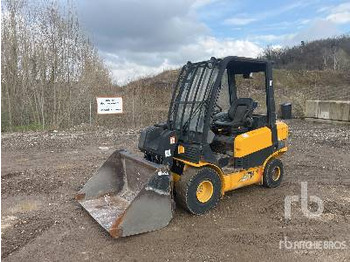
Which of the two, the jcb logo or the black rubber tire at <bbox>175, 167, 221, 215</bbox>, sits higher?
the black rubber tire at <bbox>175, 167, 221, 215</bbox>

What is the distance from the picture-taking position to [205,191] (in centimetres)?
518

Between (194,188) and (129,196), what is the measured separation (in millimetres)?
1137

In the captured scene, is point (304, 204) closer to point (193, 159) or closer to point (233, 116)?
point (233, 116)

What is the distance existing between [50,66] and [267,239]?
14181 millimetres

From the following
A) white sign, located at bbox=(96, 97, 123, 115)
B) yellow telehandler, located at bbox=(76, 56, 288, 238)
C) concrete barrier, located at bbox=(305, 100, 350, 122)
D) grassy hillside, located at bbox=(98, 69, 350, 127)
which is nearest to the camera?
yellow telehandler, located at bbox=(76, 56, 288, 238)

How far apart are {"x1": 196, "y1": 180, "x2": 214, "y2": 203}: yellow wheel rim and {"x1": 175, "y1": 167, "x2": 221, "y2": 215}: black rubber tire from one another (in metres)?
0.04

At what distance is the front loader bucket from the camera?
4406 millimetres

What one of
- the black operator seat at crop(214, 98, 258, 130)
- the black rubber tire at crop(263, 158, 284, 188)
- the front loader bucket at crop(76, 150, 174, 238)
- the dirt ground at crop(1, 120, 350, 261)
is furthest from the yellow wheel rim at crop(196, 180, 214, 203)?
the black rubber tire at crop(263, 158, 284, 188)

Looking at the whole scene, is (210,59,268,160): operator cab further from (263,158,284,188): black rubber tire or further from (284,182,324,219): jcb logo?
(284,182,324,219): jcb logo

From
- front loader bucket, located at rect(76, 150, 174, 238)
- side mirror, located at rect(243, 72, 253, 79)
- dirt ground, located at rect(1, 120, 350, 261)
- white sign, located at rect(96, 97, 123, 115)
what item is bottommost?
dirt ground, located at rect(1, 120, 350, 261)

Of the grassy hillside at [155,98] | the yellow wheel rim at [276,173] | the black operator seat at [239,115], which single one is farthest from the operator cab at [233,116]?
the grassy hillside at [155,98]

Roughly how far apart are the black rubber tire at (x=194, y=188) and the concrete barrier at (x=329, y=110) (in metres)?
11.7

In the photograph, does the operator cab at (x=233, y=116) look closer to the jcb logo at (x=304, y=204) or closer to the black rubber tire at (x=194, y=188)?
the black rubber tire at (x=194, y=188)

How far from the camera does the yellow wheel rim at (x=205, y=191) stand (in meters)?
5.11
